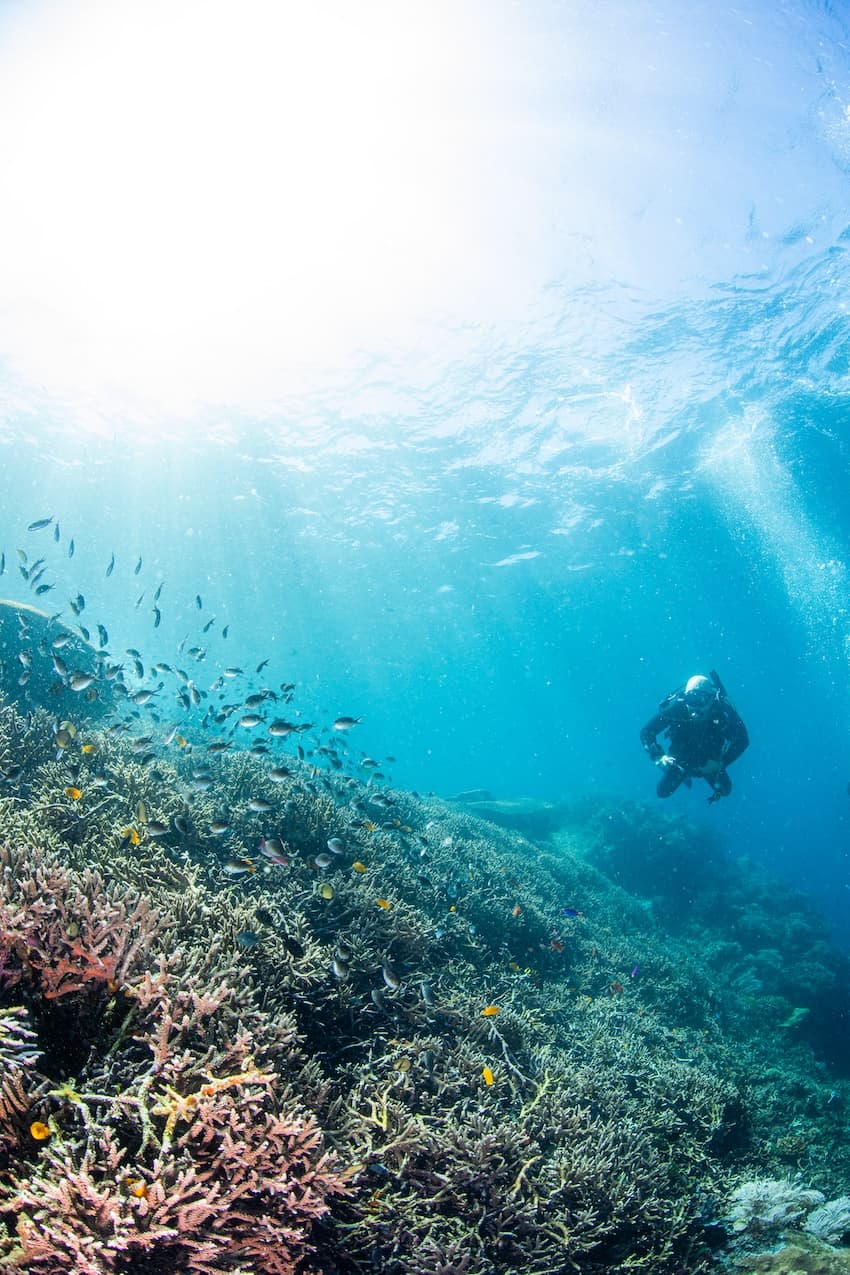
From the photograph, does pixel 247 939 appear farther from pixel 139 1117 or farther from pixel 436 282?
pixel 436 282

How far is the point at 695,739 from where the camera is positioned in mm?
12734

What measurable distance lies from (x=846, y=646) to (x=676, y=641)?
19.9m

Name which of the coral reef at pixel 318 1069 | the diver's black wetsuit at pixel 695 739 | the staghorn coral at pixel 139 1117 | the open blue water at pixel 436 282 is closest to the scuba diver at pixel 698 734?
the diver's black wetsuit at pixel 695 739

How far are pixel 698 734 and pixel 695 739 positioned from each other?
0.15m

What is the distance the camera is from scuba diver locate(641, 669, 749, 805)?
12.2 m

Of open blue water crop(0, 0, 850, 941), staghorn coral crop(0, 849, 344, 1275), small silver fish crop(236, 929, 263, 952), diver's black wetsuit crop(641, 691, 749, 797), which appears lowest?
staghorn coral crop(0, 849, 344, 1275)

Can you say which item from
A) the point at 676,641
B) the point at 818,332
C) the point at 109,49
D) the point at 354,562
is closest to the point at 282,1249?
the point at 109,49

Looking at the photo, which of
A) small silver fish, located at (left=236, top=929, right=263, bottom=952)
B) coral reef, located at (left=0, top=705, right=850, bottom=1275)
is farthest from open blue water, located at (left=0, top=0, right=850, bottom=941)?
small silver fish, located at (left=236, top=929, right=263, bottom=952)

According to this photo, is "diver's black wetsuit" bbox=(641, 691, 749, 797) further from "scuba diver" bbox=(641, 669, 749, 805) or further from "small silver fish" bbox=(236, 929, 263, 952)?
"small silver fish" bbox=(236, 929, 263, 952)

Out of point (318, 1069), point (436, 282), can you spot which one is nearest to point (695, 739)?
point (318, 1069)

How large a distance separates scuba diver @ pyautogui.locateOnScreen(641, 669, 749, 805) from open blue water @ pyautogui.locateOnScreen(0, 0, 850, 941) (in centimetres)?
850

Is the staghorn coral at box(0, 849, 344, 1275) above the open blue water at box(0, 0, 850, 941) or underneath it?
underneath

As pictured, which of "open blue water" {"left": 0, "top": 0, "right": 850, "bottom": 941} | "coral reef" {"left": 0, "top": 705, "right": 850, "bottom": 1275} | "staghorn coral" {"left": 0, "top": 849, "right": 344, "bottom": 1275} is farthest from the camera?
"open blue water" {"left": 0, "top": 0, "right": 850, "bottom": 941}

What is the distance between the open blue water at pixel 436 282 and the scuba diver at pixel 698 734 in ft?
27.9
